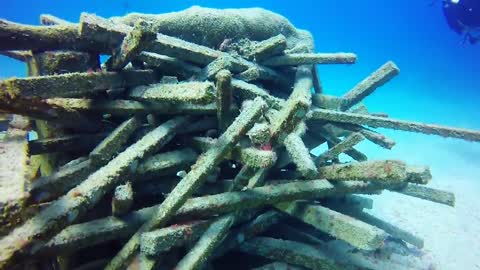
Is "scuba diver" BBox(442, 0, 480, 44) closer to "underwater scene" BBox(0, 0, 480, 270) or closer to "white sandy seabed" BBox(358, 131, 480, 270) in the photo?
"white sandy seabed" BBox(358, 131, 480, 270)

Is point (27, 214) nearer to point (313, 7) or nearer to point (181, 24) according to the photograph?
point (181, 24)

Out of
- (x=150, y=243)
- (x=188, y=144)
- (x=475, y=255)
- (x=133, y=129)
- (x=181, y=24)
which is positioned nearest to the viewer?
(x=150, y=243)

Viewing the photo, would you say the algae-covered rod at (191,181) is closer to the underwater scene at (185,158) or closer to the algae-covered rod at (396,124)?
the underwater scene at (185,158)

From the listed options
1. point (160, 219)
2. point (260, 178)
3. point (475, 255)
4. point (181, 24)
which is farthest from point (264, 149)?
point (475, 255)

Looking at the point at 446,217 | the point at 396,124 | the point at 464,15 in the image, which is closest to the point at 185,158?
the point at 396,124

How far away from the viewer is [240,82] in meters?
4.61

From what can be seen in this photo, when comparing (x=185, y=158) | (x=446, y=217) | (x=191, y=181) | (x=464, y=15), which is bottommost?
(x=446, y=217)

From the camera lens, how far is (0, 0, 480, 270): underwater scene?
10.3ft

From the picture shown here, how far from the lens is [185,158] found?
4.05m

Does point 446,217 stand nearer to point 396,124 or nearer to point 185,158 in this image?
point 396,124

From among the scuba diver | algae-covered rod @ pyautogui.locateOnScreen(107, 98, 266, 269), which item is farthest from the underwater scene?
the scuba diver

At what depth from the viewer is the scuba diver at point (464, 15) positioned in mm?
18109

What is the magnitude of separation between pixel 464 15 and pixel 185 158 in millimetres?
20418

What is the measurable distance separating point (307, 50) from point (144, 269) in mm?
5138
